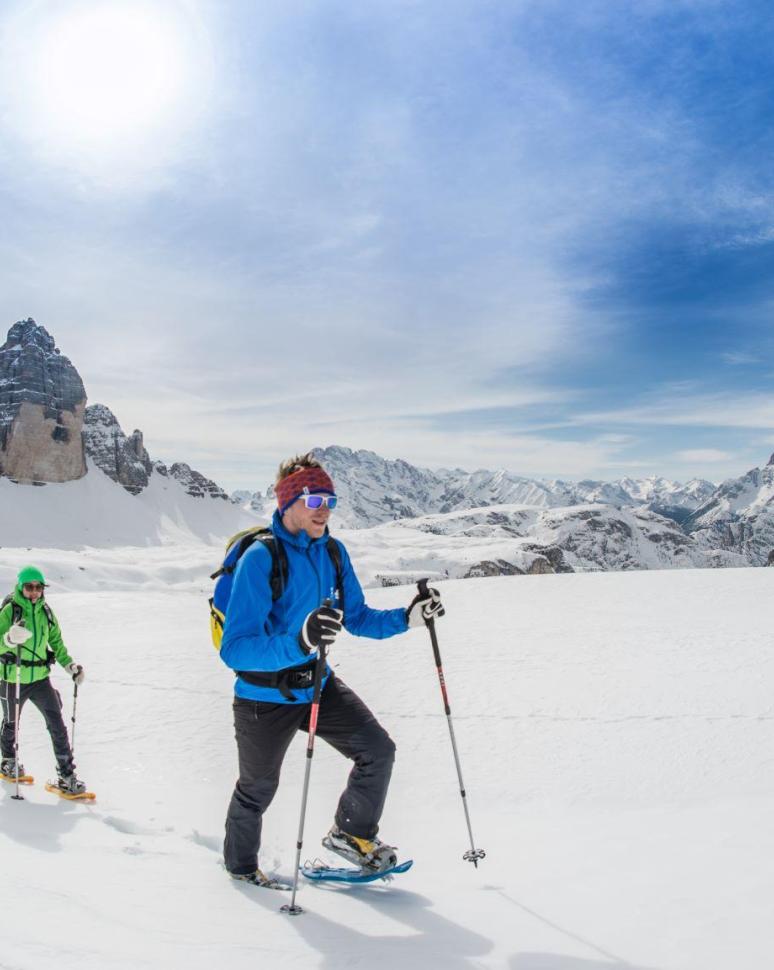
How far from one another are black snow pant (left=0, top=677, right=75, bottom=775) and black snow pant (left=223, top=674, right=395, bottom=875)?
351 cm

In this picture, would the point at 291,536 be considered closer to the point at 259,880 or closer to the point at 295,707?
the point at 295,707

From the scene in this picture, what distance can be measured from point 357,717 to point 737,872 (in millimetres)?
2535

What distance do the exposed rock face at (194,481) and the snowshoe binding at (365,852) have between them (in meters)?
171

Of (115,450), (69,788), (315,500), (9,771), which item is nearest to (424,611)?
(315,500)

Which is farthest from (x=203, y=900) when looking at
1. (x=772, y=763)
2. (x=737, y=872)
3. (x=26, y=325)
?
(x=26, y=325)

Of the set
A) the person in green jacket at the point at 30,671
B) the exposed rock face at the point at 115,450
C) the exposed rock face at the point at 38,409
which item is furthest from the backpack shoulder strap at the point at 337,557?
the exposed rock face at the point at 115,450

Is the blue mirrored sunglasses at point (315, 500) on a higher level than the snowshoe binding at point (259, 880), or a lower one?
higher

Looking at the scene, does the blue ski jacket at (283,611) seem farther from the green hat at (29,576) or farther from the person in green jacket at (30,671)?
the green hat at (29,576)

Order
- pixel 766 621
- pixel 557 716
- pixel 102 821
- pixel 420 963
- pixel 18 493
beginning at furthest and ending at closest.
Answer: pixel 18 493 → pixel 766 621 → pixel 557 716 → pixel 102 821 → pixel 420 963

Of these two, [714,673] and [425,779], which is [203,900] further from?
[714,673]

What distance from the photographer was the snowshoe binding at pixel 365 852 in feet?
14.2

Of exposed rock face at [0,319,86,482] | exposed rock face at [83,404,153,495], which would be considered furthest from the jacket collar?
exposed rock face at [83,404,153,495]

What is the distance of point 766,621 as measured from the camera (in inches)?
569

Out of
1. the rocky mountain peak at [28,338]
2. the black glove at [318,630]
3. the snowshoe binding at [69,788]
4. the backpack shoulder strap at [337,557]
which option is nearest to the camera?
the black glove at [318,630]
